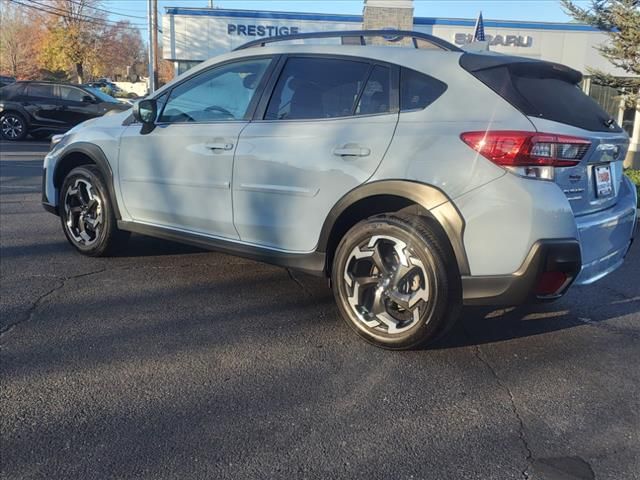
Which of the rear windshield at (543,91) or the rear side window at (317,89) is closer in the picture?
the rear windshield at (543,91)

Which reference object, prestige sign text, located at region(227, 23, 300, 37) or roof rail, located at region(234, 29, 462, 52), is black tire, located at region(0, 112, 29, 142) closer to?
prestige sign text, located at region(227, 23, 300, 37)

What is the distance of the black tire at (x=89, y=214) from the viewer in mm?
4996

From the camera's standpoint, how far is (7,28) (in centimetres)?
4300

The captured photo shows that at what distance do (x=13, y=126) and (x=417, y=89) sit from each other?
1575 cm

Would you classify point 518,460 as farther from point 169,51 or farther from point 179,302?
point 169,51

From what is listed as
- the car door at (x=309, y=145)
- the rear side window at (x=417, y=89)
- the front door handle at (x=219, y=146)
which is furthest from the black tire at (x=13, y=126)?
the rear side window at (x=417, y=89)

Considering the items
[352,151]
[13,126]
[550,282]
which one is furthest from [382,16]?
[550,282]

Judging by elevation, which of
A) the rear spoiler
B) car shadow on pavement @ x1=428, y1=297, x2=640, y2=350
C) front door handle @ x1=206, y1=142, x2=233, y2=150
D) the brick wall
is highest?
the brick wall

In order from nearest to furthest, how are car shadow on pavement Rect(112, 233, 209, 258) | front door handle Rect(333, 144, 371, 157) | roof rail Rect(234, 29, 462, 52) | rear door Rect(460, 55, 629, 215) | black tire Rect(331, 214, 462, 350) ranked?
1. rear door Rect(460, 55, 629, 215)
2. black tire Rect(331, 214, 462, 350)
3. front door handle Rect(333, 144, 371, 157)
4. roof rail Rect(234, 29, 462, 52)
5. car shadow on pavement Rect(112, 233, 209, 258)

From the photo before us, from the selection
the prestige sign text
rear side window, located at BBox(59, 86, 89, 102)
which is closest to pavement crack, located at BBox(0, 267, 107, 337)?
rear side window, located at BBox(59, 86, 89, 102)

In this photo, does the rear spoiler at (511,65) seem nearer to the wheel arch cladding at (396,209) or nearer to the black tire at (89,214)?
the wheel arch cladding at (396,209)

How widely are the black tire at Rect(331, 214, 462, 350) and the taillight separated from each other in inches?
21.5

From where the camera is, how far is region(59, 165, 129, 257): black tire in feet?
16.4

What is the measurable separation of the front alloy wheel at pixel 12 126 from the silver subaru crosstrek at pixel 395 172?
13545 mm
